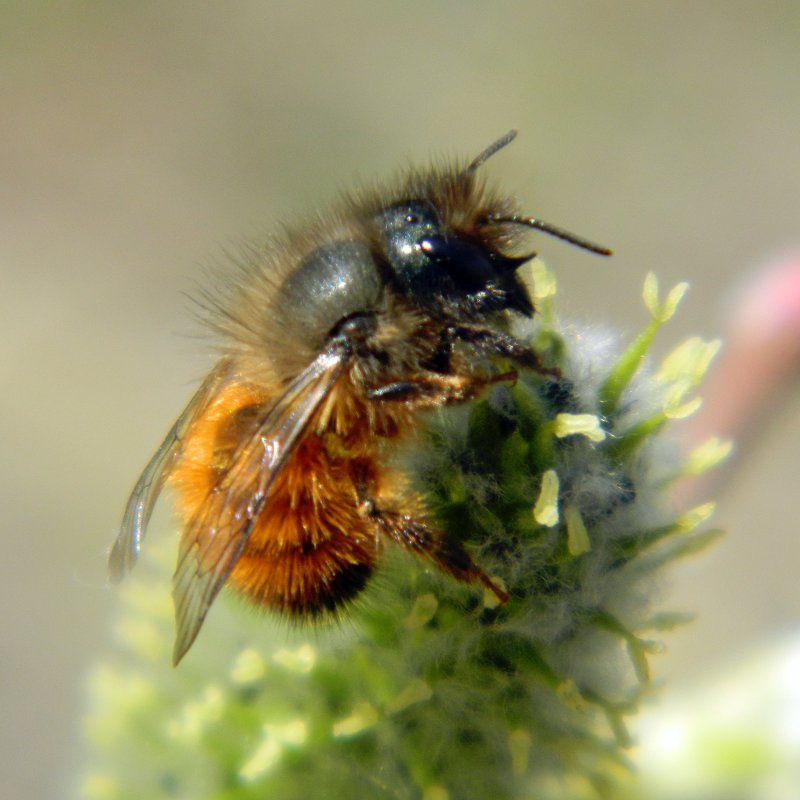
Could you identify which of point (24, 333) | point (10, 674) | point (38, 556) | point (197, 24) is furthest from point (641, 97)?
point (10, 674)

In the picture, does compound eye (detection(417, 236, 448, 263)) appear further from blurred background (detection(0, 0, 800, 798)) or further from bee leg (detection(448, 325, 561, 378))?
blurred background (detection(0, 0, 800, 798))

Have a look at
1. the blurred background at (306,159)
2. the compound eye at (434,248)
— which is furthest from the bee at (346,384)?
the blurred background at (306,159)

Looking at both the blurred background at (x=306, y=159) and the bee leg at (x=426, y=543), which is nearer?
the bee leg at (x=426, y=543)

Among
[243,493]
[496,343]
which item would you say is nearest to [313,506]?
[243,493]

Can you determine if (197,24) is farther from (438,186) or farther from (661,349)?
(438,186)

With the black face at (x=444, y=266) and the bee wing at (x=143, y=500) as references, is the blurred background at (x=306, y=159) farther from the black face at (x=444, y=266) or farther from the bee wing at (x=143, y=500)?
the black face at (x=444, y=266)

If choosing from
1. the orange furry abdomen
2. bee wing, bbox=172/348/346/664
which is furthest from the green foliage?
bee wing, bbox=172/348/346/664
